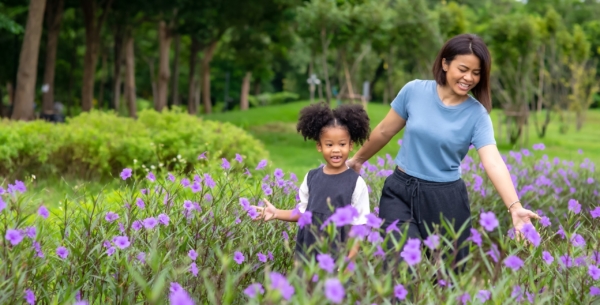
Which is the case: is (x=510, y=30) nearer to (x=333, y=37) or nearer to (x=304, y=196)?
(x=333, y=37)

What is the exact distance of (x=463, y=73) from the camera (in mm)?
3068

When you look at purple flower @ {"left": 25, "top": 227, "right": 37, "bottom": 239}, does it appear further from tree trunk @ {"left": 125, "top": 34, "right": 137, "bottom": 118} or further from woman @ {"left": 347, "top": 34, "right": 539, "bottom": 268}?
tree trunk @ {"left": 125, "top": 34, "right": 137, "bottom": 118}

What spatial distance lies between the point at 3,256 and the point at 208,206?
41.4 inches

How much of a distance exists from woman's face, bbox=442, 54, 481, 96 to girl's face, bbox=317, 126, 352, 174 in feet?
1.71

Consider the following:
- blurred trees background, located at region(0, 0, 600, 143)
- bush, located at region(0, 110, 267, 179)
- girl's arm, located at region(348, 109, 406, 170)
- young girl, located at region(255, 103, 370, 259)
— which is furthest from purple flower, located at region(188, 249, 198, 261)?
blurred trees background, located at region(0, 0, 600, 143)

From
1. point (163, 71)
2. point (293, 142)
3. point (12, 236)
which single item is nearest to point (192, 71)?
point (163, 71)

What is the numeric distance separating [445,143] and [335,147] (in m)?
0.52

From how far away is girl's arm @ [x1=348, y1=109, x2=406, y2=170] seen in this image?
3395 millimetres

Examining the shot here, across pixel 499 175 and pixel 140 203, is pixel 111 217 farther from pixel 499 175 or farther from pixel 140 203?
pixel 499 175

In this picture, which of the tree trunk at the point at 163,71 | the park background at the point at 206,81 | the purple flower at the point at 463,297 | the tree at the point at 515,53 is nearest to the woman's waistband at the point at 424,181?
the park background at the point at 206,81

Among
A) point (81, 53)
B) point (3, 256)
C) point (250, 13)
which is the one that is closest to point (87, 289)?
point (3, 256)

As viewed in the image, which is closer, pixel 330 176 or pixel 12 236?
pixel 12 236

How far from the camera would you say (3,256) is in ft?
8.34

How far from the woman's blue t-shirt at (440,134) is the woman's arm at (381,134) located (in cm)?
19
